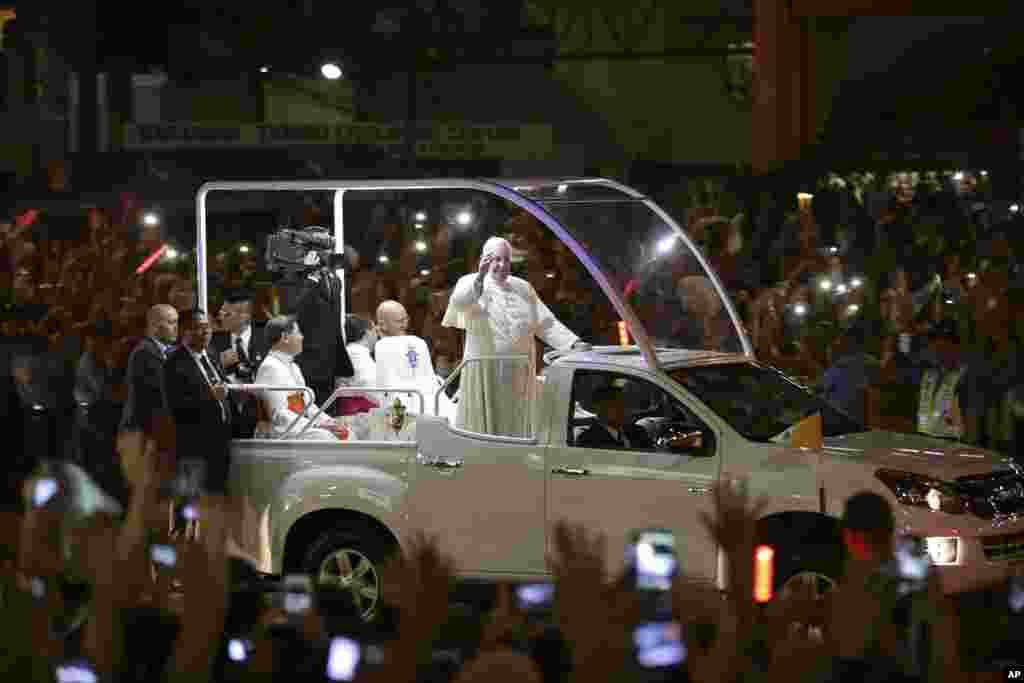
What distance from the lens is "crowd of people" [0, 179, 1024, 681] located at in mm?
3871

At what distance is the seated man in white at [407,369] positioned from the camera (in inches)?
438

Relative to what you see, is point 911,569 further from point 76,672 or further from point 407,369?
point 407,369

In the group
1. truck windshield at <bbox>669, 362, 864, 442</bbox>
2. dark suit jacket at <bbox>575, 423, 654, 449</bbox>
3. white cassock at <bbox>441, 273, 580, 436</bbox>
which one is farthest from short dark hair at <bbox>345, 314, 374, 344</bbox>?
truck windshield at <bbox>669, 362, 864, 442</bbox>

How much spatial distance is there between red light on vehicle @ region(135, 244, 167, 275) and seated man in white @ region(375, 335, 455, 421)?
4572 mm

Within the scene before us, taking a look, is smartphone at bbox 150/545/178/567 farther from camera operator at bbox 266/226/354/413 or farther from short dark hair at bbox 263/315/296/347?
camera operator at bbox 266/226/354/413

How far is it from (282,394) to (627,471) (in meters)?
2.54

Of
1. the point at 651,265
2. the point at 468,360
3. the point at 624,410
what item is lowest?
the point at 624,410

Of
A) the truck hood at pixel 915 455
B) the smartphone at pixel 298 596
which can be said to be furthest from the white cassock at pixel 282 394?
the smartphone at pixel 298 596

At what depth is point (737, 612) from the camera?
158 inches

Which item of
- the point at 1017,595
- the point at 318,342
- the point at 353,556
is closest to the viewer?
the point at 1017,595

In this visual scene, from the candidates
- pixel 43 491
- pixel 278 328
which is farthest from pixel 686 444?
pixel 43 491

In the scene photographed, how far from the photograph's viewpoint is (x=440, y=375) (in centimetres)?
1223

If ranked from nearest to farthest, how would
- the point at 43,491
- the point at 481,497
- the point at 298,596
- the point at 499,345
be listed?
the point at 298,596
the point at 43,491
the point at 481,497
the point at 499,345

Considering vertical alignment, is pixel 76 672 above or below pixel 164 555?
below
